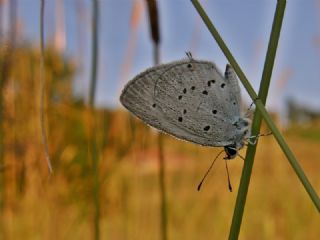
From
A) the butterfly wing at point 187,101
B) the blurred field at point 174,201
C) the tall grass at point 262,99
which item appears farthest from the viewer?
the blurred field at point 174,201

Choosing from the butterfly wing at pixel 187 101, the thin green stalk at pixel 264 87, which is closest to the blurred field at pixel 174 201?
the butterfly wing at pixel 187 101

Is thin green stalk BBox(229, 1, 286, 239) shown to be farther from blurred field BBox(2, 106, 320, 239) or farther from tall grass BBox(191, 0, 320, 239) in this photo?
blurred field BBox(2, 106, 320, 239)

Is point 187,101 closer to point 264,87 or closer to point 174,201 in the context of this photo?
point 264,87

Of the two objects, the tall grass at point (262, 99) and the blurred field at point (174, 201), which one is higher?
the tall grass at point (262, 99)

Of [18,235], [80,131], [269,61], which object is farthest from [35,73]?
[80,131]

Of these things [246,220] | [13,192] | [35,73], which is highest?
[35,73]

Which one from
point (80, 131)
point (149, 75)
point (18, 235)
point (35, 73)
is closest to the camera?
point (149, 75)

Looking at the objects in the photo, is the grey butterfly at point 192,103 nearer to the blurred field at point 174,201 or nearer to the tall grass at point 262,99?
the tall grass at point 262,99

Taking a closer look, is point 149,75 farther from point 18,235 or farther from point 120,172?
point 120,172

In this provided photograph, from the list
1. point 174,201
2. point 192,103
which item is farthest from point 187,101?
point 174,201
